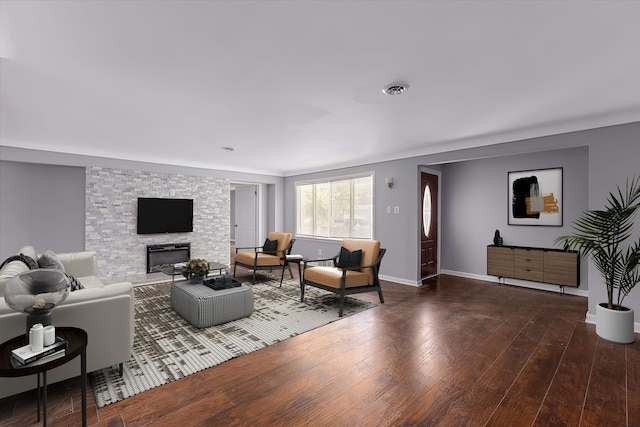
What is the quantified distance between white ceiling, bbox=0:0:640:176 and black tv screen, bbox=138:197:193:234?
187 cm

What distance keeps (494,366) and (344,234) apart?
4331mm

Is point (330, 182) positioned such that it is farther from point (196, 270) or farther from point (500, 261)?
point (196, 270)

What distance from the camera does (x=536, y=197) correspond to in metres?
5.17

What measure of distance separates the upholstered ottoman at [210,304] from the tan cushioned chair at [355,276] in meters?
0.96

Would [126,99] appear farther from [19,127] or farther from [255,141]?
[19,127]

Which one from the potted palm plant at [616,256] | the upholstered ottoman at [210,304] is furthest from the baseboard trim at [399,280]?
the upholstered ottoman at [210,304]

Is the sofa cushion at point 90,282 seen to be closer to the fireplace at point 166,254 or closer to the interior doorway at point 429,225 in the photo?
the fireplace at point 166,254

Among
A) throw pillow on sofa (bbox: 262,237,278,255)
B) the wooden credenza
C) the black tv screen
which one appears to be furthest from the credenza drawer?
the black tv screen

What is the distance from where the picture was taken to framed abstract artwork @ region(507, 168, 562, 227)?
196 inches

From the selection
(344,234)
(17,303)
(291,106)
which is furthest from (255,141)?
(17,303)

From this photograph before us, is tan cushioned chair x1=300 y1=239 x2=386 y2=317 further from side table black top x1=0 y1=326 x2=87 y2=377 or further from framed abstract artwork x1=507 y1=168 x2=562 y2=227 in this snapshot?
framed abstract artwork x1=507 y1=168 x2=562 y2=227

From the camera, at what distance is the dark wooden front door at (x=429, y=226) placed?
18.9ft

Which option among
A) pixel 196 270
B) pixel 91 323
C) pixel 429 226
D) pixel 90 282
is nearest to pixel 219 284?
pixel 196 270

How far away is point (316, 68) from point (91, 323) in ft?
8.05
